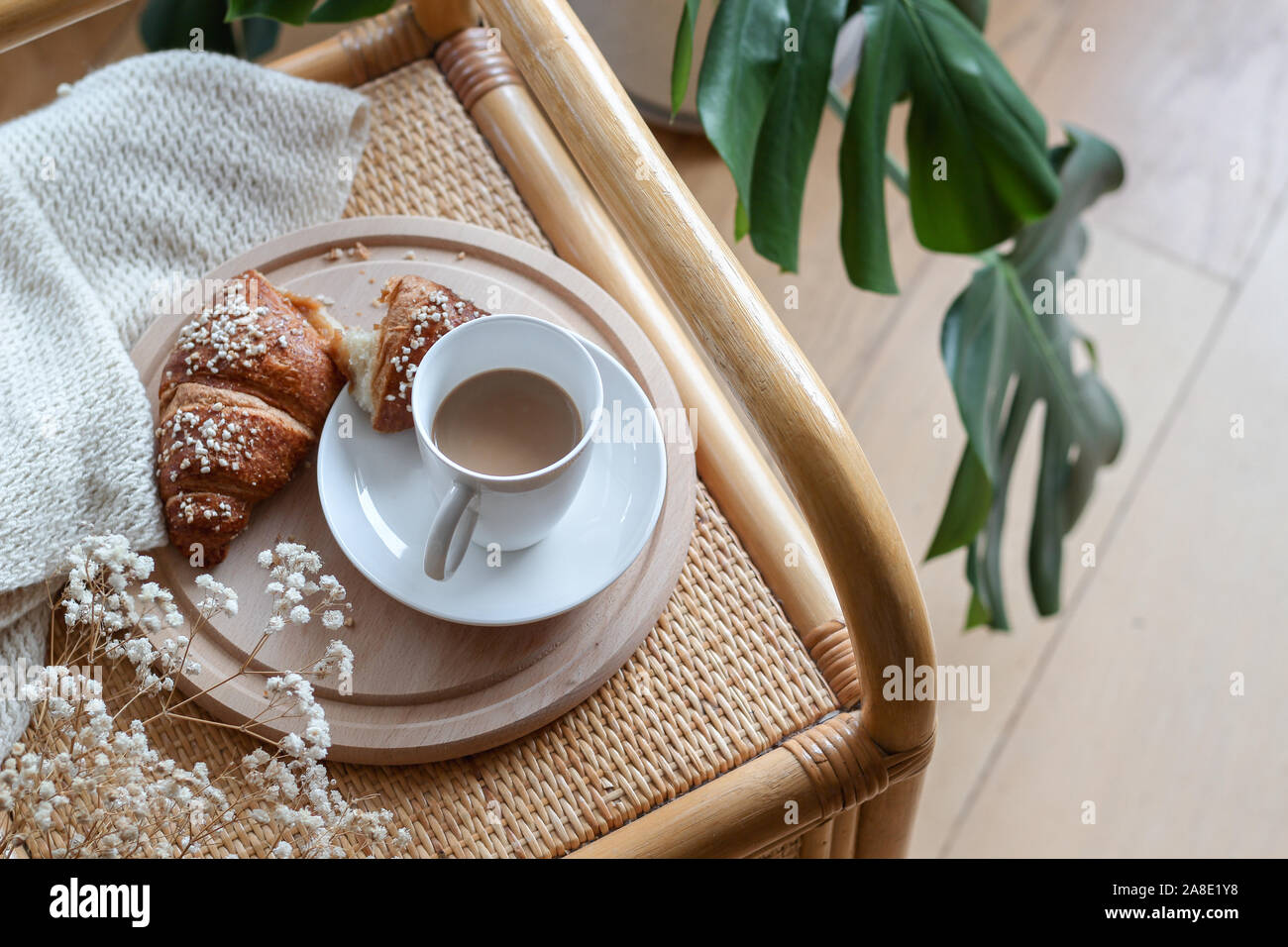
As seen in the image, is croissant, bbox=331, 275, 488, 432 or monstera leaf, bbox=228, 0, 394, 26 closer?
croissant, bbox=331, 275, 488, 432

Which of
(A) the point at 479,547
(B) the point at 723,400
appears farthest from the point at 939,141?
(A) the point at 479,547

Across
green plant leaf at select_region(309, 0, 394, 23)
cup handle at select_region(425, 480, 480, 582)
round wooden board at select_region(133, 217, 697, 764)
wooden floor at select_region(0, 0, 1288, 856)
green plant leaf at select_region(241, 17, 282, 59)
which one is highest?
green plant leaf at select_region(309, 0, 394, 23)

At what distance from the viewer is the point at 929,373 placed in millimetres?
1443

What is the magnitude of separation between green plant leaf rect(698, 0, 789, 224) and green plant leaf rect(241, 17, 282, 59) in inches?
21.9

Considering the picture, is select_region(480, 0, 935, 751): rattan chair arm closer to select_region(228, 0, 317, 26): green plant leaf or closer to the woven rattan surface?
the woven rattan surface

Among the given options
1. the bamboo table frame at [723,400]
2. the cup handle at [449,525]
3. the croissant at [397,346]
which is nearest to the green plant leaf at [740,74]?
the bamboo table frame at [723,400]

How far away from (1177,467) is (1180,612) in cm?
19

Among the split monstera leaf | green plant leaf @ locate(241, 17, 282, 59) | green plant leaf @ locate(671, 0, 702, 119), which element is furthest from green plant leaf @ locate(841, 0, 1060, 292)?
green plant leaf @ locate(241, 17, 282, 59)

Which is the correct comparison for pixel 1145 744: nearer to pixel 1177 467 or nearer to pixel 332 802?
pixel 1177 467

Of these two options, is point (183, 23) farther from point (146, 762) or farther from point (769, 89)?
point (146, 762)

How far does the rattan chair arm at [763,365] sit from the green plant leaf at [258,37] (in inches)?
22.3

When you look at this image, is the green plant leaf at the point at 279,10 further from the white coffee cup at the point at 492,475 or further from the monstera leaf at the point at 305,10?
the white coffee cup at the point at 492,475

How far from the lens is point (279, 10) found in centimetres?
86

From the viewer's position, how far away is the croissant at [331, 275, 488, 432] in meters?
0.70
